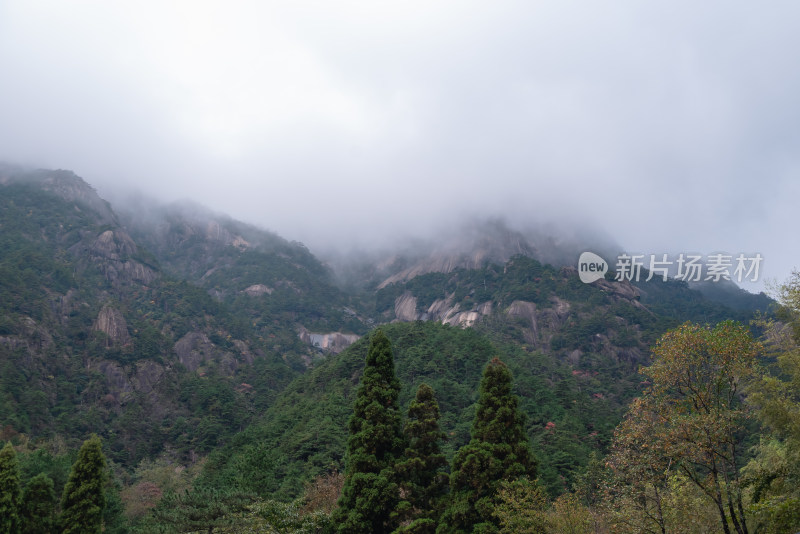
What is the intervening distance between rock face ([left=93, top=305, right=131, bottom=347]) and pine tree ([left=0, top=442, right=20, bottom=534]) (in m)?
66.2

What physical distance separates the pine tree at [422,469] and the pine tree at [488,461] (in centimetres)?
117

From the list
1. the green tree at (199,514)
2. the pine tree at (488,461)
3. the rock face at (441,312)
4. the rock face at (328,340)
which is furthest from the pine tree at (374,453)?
the rock face at (328,340)

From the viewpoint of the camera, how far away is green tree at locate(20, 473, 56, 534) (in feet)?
104

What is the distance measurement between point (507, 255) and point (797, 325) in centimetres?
14773

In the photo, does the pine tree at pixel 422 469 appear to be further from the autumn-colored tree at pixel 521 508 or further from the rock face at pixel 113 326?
the rock face at pixel 113 326

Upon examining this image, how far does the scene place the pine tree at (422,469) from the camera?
2612 cm

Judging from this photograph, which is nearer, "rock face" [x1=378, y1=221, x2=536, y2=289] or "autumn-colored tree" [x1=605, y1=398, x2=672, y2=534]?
"autumn-colored tree" [x1=605, y1=398, x2=672, y2=534]

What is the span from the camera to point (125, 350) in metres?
90.2

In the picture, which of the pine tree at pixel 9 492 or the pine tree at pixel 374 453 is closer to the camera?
the pine tree at pixel 374 453

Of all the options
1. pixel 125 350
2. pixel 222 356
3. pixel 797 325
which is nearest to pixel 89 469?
pixel 797 325

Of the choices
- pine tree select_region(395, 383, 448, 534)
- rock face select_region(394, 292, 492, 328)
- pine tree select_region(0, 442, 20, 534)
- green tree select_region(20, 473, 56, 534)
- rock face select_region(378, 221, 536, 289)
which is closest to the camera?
pine tree select_region(395, 383, 448, 534)

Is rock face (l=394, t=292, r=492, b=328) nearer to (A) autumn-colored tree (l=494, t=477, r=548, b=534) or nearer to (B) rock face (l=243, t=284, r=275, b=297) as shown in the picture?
(B) rock face (l=243, t=284, r=275, b=297)

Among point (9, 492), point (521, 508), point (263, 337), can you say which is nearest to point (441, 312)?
point (263, 337)

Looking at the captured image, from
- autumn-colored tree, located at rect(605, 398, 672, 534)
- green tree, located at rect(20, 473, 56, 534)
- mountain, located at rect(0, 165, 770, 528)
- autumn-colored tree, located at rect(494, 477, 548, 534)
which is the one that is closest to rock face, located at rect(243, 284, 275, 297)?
mountain, located at rect(0, 165, 770, 528)
